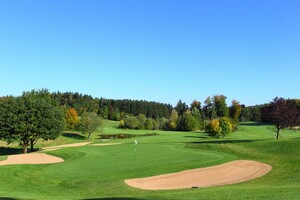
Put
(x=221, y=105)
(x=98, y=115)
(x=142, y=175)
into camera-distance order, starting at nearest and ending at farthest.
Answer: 1. (x=142, y=175)
2. (x=98, y=115)
3. (x=221, y=105)

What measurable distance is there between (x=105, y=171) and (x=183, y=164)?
6.62 metres

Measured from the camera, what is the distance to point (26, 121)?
5441 cm

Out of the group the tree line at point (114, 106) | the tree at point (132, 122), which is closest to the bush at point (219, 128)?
the tree at point (132, 122)

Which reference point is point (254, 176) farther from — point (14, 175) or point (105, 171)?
point (14, 175)

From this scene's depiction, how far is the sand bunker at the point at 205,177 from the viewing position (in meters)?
23.9

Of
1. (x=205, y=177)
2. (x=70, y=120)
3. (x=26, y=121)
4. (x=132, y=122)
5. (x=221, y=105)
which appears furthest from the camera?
(x=221, y=105)

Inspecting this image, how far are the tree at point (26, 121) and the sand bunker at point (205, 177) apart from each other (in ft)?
110

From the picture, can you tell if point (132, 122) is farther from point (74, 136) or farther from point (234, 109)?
point (234, 109)

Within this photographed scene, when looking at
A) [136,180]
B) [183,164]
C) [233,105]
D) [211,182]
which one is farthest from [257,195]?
[233,105]

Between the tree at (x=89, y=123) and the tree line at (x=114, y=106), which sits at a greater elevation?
the tree line at (x=114, y=106)

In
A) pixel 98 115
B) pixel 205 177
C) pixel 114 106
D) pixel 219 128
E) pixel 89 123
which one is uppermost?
pixel 114 106

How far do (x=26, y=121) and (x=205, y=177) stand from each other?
120ft

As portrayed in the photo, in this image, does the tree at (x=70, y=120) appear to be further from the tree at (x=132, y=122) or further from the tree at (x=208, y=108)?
the tree at (x=208, y=108)

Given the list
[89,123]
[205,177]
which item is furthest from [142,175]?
[89,123]
